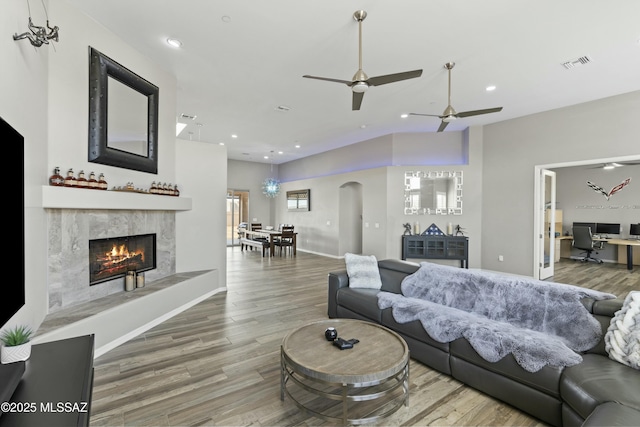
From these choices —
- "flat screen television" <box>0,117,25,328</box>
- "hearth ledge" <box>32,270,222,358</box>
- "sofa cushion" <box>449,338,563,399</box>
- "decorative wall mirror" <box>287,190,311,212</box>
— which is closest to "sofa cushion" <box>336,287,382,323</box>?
"sofa cushion" <box>449,338,563,399</box>

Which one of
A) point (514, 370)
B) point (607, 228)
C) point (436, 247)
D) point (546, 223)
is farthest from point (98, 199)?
point (607, 228)

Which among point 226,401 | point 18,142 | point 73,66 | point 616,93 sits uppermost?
point 616,93

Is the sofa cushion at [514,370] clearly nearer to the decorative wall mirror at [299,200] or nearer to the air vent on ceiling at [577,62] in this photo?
the air vent on ceiling at [577,62]

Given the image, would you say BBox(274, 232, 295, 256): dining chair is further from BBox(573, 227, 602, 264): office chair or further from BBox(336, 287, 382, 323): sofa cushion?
BBox(573, 227, 602, 264): office chair

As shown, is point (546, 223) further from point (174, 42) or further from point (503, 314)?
point (174, 42)

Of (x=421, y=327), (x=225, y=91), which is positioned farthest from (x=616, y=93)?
(x=225, y=91)

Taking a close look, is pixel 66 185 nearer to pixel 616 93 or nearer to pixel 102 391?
pixel 102 391

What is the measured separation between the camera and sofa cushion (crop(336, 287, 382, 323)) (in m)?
3.19

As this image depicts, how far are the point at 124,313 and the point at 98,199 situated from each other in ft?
4.14

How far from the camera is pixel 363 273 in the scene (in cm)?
375

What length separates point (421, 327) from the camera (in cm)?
268

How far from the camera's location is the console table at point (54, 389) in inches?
46.2

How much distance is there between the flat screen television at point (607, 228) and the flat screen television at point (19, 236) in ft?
38.7

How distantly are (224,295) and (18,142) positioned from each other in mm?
3689
